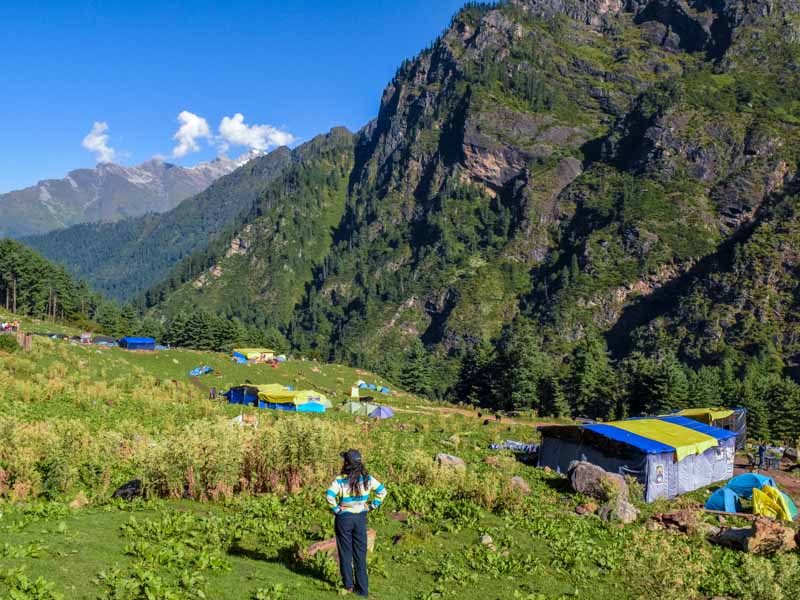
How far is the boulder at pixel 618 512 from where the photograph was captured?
51.7 ft

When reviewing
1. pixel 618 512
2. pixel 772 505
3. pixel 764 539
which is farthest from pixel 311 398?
pixel 764 539

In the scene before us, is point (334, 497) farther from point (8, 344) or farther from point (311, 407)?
point (311, 407)

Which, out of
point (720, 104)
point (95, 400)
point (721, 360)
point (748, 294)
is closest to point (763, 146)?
point (720, 104)

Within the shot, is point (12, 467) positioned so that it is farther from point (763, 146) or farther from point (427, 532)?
point (763, 146)

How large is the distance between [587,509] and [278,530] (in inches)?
383

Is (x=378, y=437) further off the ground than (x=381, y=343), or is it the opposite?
(x=378, y=437)

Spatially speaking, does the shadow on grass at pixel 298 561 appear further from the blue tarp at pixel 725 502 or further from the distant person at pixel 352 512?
the blue tarp at pixel 725 502

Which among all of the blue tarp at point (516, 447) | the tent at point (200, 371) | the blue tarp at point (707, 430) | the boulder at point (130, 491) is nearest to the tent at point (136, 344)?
the tent at point (200, 371)

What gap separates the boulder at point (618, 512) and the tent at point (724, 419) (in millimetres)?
23976

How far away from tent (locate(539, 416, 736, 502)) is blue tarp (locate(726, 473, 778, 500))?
206 centimetres

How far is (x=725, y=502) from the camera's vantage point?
20.1 m

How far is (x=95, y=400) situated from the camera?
24797 millimetres

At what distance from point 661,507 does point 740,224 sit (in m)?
177

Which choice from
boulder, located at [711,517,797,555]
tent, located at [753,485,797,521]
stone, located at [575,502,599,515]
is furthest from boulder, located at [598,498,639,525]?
tent, located at [753,485,797,521]
